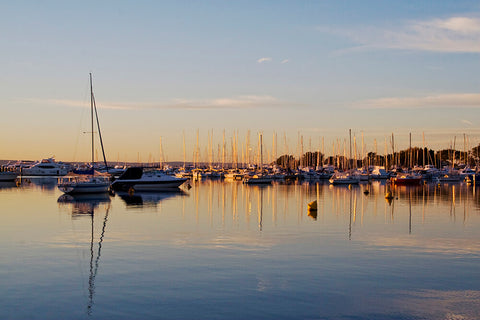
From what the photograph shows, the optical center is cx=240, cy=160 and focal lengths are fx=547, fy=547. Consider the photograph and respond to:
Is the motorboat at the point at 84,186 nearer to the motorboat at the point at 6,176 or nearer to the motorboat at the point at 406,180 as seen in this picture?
the motorboat at the point at 6,176

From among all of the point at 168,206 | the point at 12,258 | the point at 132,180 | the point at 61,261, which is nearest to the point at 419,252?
the point at 61,261

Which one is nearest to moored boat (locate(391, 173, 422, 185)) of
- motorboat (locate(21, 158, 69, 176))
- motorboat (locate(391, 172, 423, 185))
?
motorboat (locate(391, 172, 423, 185))

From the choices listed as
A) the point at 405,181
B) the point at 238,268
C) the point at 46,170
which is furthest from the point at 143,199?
the point at 46,170

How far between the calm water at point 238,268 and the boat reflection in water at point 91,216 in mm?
132

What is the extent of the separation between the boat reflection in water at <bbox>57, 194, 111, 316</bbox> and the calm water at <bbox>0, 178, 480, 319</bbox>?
132 millimetres

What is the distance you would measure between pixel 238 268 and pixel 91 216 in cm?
2139

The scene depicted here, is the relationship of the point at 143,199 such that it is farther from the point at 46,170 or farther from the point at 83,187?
the point at 46,170

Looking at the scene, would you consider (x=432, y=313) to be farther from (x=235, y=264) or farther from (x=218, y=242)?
(x=218, y=242)

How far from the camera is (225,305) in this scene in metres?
15.2

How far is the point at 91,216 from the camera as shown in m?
38.8

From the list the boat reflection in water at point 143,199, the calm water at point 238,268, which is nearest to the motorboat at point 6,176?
the boat reflection in water at point 143,199

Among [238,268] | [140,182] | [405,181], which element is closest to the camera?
[238,268]

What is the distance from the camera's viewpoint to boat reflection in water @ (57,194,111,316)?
1766 centimetres

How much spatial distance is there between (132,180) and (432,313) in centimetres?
6299
